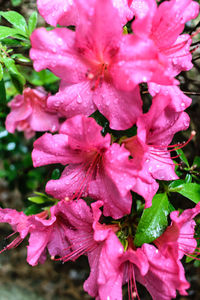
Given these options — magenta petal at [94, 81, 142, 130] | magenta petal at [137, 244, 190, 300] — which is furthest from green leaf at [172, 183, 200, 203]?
magenta petal at [94, 81, 142, 130]

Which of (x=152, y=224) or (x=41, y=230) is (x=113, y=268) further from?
(x=41, y=230)

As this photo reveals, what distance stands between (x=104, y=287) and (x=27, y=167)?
1.34 m

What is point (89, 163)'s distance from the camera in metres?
1.03

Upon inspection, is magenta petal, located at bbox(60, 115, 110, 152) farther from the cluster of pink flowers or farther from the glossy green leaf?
the glossy green leaf

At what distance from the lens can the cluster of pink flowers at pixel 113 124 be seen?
81 cm

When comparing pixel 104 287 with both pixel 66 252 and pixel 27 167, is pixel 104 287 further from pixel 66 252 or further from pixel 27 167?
pixel 27 167

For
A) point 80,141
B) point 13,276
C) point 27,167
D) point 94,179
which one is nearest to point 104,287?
point 94,179

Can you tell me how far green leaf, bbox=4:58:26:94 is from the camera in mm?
1164

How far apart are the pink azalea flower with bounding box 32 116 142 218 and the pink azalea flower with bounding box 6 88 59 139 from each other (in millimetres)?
480

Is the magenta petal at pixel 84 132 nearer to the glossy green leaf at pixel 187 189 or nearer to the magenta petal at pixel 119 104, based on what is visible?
the magenta petal at pixel 119 104

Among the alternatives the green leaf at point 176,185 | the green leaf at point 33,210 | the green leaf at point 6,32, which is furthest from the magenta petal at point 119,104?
the green leaf at point 33,210

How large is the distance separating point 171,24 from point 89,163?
1.59 feet

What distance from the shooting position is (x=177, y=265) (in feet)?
2.93

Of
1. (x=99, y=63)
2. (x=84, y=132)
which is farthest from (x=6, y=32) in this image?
(x=84, y=132)
